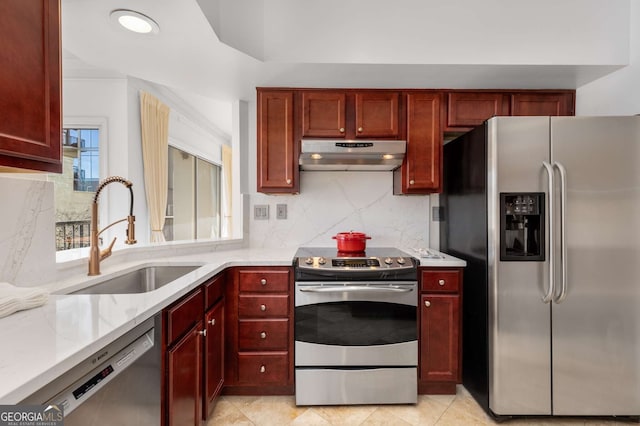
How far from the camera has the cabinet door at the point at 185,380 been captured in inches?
48.0

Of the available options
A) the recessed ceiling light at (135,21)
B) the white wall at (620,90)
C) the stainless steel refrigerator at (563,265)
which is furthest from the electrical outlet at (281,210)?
the white wall at (620,90)

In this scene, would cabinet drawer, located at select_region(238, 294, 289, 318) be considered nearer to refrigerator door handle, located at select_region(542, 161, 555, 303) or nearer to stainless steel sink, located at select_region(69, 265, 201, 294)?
stainless steel sink, located at select_region(69, 265, 201, 294)

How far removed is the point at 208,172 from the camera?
193 inches

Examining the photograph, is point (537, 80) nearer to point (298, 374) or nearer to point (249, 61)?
point (249, 61)

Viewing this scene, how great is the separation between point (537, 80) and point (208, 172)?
440 cm

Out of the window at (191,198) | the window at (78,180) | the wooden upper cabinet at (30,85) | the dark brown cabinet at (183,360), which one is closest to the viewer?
the wooden upper cabinet at (30,85)

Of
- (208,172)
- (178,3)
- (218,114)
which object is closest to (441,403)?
(178,3)

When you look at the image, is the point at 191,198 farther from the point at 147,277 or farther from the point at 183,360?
the point at 183,360

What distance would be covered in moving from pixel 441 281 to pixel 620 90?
5.94 feet

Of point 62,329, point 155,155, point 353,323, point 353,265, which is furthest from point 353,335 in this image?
point 155,155

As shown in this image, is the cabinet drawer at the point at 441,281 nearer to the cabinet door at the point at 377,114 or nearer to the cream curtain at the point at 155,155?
the cabinet door at the point at 377,114

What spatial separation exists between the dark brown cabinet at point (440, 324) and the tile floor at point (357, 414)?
17 cm

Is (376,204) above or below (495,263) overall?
above

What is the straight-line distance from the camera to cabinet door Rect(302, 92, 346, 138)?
91.0 inches
